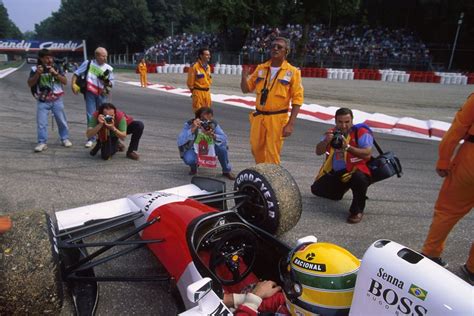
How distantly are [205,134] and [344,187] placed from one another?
1.98 m

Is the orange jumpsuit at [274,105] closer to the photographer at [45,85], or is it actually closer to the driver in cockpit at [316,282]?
the driver in cockpit at [316,282]

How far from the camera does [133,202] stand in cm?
327

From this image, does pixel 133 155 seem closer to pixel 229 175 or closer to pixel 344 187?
pixel 229 175

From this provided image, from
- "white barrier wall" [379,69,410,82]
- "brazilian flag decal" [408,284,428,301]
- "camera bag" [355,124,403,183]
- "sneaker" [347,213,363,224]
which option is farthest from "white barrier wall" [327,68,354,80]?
"brazilian flag decal" [408,284,428,301]

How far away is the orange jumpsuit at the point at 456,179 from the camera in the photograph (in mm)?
2572

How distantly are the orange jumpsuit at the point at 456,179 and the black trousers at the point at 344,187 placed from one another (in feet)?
3.16

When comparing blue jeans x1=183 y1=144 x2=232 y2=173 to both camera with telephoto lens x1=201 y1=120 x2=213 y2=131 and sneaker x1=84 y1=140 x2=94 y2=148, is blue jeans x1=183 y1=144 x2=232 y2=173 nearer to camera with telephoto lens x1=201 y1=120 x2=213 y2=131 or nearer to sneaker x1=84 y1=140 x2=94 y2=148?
camera with telephoto lens x1=201 y1=120 x2=213 y2=131

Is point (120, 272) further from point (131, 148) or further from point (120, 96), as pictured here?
point (120, 96)

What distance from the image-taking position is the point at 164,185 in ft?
15.6

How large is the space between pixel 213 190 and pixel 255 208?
616mm

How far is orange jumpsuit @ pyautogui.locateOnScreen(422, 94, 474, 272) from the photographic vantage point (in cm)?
257

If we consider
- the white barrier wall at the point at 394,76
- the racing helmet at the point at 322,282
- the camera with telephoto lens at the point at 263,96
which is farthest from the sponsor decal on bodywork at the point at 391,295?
the white barrier wall at the point at 394,76

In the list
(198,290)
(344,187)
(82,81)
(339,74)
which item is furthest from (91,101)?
(339,74)

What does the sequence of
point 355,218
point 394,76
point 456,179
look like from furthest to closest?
point 394,76 < point 355,218 < point 456,179
